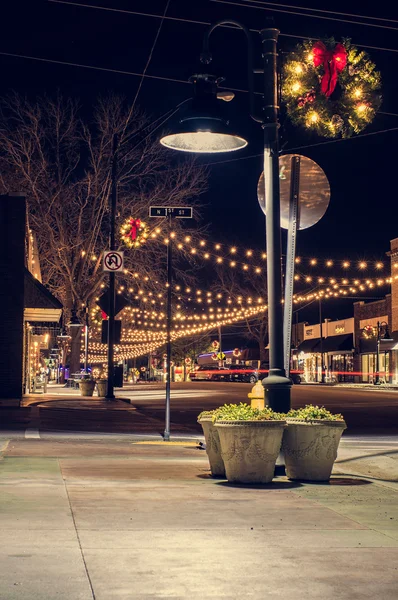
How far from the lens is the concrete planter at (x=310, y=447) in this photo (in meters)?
11.6

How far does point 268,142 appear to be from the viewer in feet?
40.8

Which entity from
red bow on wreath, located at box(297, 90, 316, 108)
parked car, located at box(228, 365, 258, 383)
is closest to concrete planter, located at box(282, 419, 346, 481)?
red bow on wreath, located at box(297, 90, 316, 108)

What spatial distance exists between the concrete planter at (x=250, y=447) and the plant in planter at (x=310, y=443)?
41 cm

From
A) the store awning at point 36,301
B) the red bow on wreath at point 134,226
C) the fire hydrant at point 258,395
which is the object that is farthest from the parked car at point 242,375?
the fire hydrant at point 258,395

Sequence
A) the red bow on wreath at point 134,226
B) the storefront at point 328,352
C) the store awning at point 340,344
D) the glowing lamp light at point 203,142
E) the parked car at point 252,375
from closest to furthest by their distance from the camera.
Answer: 1. the glowing lamp light at point 203,142
2. the red bow on wreath at point 134,226
3. the parked car at point 252,375
4. the store awning at point 340,344
5. the storefront at point 328,352

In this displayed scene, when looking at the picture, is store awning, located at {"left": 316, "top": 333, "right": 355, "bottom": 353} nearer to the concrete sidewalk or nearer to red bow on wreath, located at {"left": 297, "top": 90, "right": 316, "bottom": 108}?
the concrete sidewalk

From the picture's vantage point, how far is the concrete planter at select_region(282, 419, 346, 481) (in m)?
11.6

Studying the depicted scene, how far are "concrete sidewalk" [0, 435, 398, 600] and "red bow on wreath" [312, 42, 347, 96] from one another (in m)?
Answer: 4.82

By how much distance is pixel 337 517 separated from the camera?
29.6 feet

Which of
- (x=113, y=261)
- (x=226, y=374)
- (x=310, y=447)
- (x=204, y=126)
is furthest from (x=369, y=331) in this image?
(x=204, y=126)

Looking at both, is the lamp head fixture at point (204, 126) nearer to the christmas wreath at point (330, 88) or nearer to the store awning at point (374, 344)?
the christmas wreath at point (330, 88)

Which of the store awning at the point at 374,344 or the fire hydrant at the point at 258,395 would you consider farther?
the store awning at the point at 374,344

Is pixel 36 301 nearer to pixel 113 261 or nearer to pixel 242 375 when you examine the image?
pixel 113 261

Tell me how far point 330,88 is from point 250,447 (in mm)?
4438
